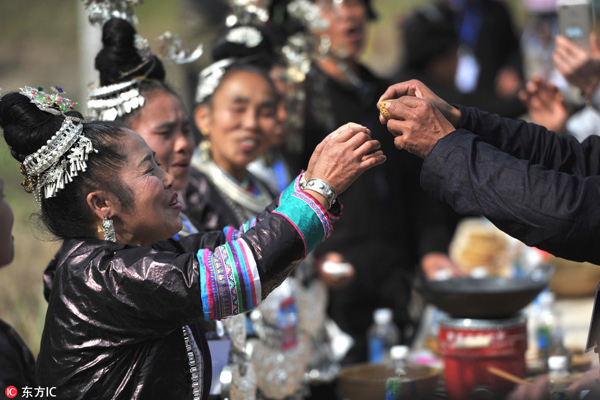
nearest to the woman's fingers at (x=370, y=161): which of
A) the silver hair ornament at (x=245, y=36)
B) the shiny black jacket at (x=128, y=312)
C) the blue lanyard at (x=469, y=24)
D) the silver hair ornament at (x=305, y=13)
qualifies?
the shiny black jacket at (x=128, y=312)

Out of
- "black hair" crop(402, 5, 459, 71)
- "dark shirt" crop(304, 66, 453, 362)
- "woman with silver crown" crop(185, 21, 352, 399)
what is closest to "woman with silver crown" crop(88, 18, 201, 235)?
"woman with silver crown" crop(185, 21, 352, 399)

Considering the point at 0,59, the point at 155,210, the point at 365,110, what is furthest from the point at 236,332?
the point at 0,59

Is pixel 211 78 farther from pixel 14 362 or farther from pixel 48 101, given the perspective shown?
pixel 14 362

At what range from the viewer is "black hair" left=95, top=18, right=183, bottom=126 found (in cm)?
236

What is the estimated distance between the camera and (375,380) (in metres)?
2.41

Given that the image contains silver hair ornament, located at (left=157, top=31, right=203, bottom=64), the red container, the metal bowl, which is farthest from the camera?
silver hair ornament, located at (left=157, top=31, right=203, bottom=64)

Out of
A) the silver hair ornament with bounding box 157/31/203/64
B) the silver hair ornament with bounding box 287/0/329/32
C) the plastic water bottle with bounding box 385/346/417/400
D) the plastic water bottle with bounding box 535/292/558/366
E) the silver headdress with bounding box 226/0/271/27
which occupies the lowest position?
the plastic water bottle with bounding box 535/292/558/366

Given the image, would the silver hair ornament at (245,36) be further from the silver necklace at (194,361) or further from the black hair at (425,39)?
the black hair at (425,39)

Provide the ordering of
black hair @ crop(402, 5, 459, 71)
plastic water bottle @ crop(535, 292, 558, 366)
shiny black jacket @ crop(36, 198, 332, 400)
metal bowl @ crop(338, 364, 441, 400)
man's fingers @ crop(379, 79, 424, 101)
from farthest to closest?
black hair @ crop(402, 5, 459, 71), plastic water bottle @ crop(535, 292, 558, 366), metal bowl @ crop(338, 364, 441, 400), man's fingers @ crop(379, 79, 424, 101), shiny black jacket @ crop(36, 198, 332, 400)

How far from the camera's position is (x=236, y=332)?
2.40 metres

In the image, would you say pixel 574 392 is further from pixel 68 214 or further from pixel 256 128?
pixel 256 128

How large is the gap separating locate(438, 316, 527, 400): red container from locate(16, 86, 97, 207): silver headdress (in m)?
1.58

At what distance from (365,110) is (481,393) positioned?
259cm

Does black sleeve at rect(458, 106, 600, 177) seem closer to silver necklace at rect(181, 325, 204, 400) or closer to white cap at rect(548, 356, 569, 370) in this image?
white cap at rect(548, 356, 569, 370)
